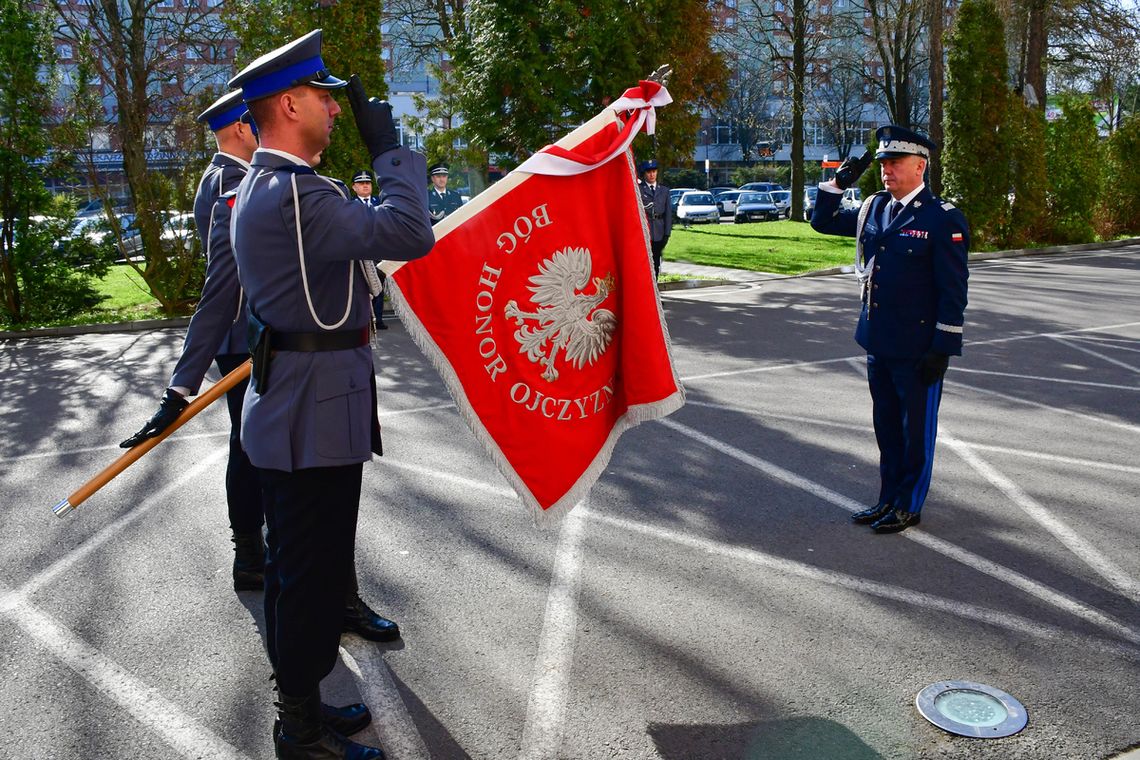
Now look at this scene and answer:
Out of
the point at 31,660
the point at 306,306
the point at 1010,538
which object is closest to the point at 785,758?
the point at 306,306

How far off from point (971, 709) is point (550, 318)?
2.08m

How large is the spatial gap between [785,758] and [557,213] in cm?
217

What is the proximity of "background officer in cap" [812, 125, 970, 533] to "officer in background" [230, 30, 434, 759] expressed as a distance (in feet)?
9.91

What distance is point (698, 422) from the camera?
7.55 m

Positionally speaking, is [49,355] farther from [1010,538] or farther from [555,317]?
[1010,538]

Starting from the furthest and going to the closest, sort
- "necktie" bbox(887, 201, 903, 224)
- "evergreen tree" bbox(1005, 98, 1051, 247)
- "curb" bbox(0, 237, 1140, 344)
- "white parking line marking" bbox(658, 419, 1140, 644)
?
"evergreen tree" bbox(1005, 98, 1051, 247), "curb" bbox(0, 237, 1140, 344), "necktie" bbox(887, 201, 903, 224), "white parking line marking" bbox(658, 419, 1140, 644)

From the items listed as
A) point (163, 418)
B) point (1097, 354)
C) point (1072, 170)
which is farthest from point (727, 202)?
point (163, 418)

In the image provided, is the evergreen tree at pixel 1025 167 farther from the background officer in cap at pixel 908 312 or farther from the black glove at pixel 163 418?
the black glove at pixel 163 418

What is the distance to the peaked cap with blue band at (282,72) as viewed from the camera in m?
2.90

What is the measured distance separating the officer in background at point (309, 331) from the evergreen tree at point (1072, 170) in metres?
24.5

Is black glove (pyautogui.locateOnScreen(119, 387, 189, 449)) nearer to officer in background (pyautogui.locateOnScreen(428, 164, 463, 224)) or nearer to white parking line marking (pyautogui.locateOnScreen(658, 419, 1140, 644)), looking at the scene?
white parking line marking (pyautogui.locateOnScreen(658, 419, 1140, 644))

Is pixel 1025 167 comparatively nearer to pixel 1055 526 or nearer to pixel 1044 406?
Answer: pixel 1044 406

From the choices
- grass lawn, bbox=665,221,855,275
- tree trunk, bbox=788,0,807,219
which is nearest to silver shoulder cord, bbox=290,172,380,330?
grass lawn, bbox=665,221,855,275

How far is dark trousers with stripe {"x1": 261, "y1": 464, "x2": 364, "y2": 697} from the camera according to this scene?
306 cm
